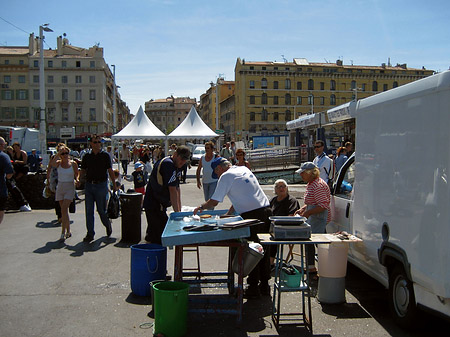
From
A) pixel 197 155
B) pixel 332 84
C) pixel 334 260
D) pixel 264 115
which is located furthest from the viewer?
pixel 332 84

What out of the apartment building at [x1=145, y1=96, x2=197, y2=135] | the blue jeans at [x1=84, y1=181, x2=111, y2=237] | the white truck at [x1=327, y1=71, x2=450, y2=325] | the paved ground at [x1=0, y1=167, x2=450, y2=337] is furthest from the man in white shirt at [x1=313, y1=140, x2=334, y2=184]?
the apartment building at [x1=145, y1=96, x2=197, y2=135]

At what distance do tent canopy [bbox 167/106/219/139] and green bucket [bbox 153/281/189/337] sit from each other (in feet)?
71.4

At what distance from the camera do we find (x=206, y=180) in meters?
10.2

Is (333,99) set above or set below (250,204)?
above

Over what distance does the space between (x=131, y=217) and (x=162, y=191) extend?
6.24ft

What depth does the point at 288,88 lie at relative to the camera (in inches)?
3322

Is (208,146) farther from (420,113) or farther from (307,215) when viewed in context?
(420,113)

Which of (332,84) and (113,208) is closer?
(113,208)

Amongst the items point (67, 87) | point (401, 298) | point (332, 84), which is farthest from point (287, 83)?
point (401, 298)

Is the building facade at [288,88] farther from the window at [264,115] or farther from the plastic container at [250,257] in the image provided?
the plastic container at [250,257]

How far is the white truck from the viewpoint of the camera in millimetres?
3658

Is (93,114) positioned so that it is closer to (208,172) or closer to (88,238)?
(208,172)

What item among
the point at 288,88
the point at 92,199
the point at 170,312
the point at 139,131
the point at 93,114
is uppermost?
the point at 288,88

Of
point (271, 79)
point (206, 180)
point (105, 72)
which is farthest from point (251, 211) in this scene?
point (105, 72)
